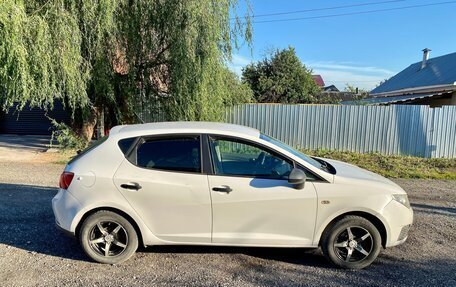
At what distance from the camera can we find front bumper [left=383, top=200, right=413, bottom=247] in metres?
3.88

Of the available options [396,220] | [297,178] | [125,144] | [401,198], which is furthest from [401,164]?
[125,144]

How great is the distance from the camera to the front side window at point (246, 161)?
3.93 meters

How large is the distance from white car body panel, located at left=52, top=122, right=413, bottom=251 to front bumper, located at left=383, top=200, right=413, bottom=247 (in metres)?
0.01

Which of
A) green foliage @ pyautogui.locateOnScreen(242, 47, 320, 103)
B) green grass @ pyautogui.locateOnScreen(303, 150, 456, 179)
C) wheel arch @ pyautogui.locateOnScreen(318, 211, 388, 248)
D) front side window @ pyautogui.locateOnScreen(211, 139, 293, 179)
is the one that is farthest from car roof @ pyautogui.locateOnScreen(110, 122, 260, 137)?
green foliage @ pyautogui.locateOnScreen(242, 47, 320, 103)

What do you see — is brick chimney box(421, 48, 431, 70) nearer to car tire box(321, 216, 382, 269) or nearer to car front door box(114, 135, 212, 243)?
car tire box(321, 216, 382, 269)

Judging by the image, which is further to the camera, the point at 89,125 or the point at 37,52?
the point at 89,125

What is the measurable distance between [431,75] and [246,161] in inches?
850

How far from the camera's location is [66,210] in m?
3.98

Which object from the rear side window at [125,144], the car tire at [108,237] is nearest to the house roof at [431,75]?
the rear side window at [125,144]

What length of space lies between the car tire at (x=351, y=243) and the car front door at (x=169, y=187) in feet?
4.56

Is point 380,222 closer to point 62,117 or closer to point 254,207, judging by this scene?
point 254,207

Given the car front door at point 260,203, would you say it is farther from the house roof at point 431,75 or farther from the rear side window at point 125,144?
the house roof at point 431,75

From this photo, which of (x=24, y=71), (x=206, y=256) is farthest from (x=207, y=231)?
(x=24, y=71)

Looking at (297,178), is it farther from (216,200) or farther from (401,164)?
(401,164)
